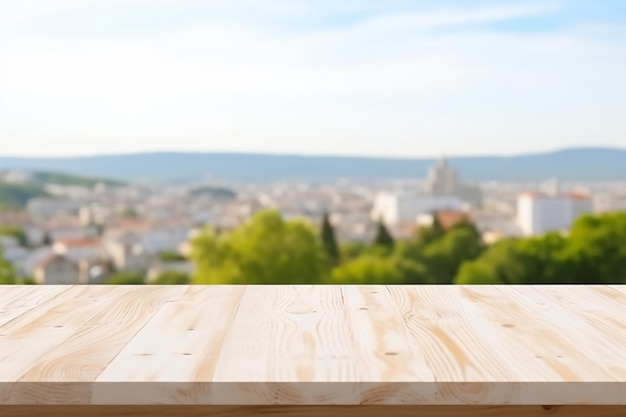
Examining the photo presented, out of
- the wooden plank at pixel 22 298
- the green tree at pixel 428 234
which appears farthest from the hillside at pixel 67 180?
the wooden plank at pixel 22 298

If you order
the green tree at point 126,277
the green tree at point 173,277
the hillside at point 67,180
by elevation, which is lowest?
the green tree at point 126,277

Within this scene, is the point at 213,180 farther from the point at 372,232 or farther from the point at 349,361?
the point at 349,361

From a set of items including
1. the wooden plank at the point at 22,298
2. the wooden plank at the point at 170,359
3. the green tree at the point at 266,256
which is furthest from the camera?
the green tree at the point at 266,256

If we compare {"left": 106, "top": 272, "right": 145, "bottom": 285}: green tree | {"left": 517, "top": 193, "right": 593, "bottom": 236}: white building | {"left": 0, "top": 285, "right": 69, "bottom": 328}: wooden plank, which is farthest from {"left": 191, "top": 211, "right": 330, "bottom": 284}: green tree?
{"left": 0, "top": 285, "right": 69, "bottom": 328}: wooden plank

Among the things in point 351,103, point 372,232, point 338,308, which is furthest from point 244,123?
point 338,308

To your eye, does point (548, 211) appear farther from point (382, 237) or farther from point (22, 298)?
point (22, 298)

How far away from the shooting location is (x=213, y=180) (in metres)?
15.2

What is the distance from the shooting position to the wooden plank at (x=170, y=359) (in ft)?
3.11

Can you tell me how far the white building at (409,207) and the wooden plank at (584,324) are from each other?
13676mm

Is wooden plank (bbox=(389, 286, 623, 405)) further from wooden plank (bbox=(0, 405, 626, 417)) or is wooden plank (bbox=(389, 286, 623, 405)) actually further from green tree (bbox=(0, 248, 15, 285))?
green tree (bbox=(0, 248, 15, 285))

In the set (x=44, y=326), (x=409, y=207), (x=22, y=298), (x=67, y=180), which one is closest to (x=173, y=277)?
(x=67, y=180)

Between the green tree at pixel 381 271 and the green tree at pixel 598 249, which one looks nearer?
the green tree at pixel 598 249

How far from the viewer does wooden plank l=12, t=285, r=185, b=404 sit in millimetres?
956

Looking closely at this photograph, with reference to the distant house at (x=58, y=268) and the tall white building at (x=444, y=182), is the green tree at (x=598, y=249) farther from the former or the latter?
the distant house at (x=58, y=268)
